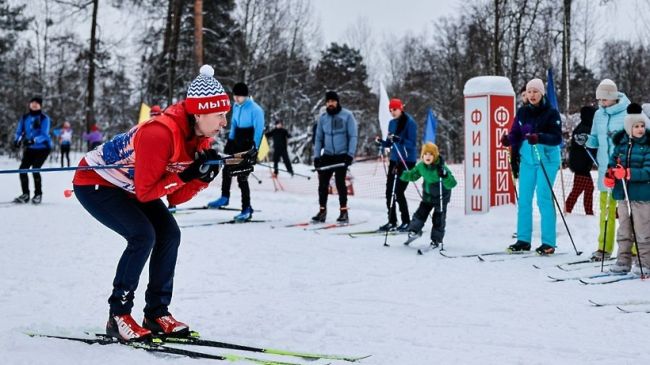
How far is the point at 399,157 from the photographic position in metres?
8.16

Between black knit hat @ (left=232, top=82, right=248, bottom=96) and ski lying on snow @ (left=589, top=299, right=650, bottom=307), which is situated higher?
black knit hat @ (left=232, top=82, right=248, bottom=96)

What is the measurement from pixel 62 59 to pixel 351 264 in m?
37.9

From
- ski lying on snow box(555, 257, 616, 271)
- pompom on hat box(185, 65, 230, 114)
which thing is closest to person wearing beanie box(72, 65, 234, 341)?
pompom on hat box(185, 65, 230, 114)

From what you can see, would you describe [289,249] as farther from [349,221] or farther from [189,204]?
[189,204]

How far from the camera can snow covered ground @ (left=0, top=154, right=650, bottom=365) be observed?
3.35m

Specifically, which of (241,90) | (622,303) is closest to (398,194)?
(241,90)

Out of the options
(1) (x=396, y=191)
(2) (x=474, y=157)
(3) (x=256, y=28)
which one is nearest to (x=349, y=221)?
(1) (x=396, y=191)

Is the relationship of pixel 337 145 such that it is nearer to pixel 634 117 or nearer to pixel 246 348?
pixel 634 117

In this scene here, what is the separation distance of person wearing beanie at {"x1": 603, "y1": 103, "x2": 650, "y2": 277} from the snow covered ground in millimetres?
428

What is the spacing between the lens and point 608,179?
5406 millimetres

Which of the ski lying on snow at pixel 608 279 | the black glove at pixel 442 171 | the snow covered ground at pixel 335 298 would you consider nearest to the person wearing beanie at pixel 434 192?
the black glove at pixel 442 171

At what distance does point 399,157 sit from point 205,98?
515cm

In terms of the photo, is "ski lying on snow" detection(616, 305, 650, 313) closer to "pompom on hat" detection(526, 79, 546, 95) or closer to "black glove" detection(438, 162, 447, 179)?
"pompom on hat" detection(526, 79, 546, 95)

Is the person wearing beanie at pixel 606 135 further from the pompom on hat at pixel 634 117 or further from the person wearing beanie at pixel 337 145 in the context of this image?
the person wearing beanie at pixel 337 145
